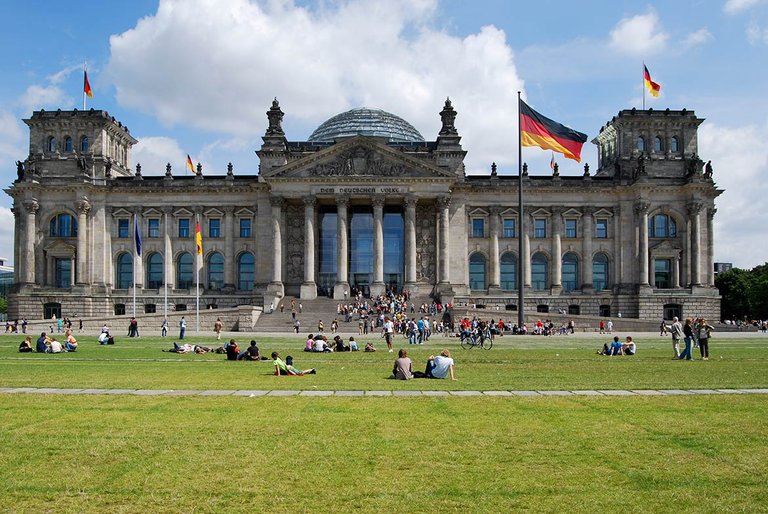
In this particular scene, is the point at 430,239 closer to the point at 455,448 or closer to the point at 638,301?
the point at 638,301

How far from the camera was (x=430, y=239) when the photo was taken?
87.1m

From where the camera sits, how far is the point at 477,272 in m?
→ 89.3

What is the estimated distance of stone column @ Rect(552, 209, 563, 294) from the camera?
8831 cm

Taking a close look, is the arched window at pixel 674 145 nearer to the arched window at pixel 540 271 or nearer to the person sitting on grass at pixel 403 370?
the arched window at pixel 540 271

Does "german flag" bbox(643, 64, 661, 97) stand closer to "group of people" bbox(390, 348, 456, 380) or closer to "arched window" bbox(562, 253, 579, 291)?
"arched window" bbox(562, 253, 579, 291)

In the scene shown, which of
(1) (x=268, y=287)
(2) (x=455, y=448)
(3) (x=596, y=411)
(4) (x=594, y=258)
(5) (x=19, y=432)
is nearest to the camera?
(2) (x=455, y=448)

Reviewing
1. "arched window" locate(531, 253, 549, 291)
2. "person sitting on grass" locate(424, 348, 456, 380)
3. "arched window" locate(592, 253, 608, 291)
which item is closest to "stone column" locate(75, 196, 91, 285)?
"arched window" locate(531, 253, 549, 291)

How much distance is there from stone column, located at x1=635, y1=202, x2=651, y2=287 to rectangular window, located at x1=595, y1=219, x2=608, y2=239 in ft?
13.8

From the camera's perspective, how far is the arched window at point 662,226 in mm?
88375

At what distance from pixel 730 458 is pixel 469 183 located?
7608cm

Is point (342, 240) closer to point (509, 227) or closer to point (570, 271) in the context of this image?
point (509, 227)

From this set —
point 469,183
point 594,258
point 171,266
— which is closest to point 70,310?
point 171,266

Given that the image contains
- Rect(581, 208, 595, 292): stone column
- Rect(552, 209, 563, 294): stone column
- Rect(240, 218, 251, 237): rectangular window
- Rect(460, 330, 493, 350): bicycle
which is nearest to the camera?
Rect(460, 330, 493, 350): bicycle

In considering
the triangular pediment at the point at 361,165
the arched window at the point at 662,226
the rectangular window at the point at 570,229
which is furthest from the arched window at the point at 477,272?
the arched window at the point at 662,226
